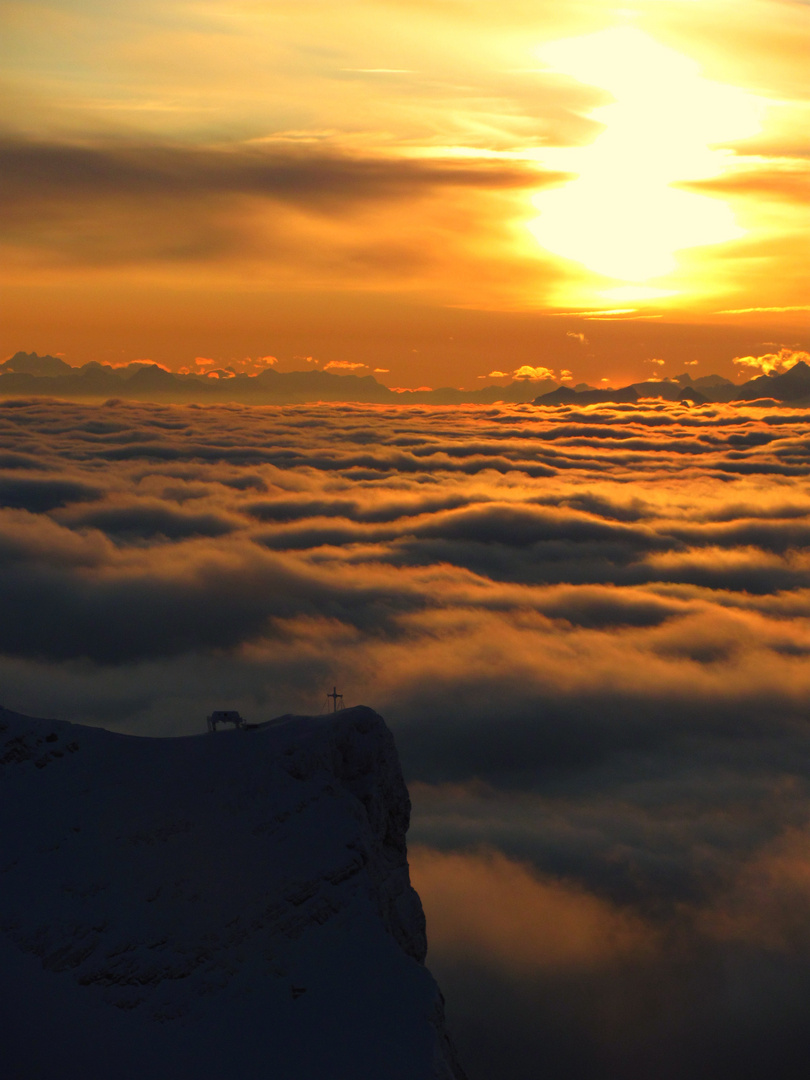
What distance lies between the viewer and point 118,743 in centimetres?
5544

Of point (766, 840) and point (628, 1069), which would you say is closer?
point (628, 1069)

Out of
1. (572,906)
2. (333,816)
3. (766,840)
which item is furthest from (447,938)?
(333,816)

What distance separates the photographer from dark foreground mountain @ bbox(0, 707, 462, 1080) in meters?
45.8

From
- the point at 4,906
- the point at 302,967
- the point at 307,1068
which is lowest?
the point at 307,1068

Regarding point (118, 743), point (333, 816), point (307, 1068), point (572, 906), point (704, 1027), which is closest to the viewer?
point (307, 1068)

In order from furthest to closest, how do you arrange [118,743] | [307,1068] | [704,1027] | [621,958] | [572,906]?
1. [572,906]
2. [621,958]
3. [704,1027]
4. [118,743]
5. [307,1068]

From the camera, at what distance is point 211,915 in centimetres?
4862

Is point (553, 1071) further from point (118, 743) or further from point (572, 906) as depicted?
point (118, 743)

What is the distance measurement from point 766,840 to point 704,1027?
5522 cm

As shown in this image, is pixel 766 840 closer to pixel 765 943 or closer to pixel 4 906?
pixel 765 943

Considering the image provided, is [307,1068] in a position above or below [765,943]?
above

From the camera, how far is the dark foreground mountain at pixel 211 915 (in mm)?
45812

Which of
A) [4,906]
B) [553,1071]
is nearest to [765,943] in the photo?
[553,1071]

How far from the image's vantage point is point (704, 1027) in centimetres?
13688
